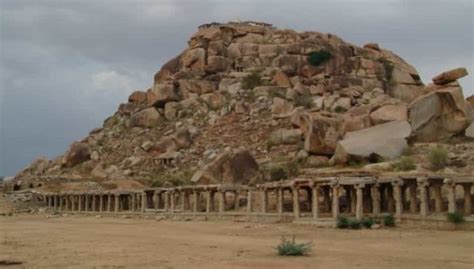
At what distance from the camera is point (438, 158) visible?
4731cm

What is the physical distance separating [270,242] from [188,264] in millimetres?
9340

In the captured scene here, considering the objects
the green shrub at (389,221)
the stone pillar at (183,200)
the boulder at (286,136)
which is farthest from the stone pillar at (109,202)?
the green shrub at (389,221)

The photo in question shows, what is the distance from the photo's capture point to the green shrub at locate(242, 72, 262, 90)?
82.5 meters

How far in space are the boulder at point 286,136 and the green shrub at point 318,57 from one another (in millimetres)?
19978

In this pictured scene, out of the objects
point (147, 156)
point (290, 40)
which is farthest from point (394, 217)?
point (290, 40)

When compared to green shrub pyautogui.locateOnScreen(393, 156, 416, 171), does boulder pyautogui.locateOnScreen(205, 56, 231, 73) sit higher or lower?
higher

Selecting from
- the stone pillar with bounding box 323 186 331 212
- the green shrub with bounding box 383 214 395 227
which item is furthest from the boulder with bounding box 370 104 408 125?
the green shrub with bounding box 383 214 395 227

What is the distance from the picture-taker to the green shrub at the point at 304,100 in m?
75.3

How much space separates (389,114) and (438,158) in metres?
12.2

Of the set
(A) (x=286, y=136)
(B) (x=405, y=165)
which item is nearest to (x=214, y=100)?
(A) (x=286, y=136)

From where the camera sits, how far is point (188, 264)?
19.7 metres

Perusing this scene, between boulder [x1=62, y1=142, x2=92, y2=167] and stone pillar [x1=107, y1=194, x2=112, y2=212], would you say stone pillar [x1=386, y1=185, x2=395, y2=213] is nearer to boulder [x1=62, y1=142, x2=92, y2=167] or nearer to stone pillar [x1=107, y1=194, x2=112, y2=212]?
stone pillar [x1=107, y1=194, x2=112, y2=212]

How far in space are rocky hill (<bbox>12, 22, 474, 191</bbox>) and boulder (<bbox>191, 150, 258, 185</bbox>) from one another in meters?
0.10

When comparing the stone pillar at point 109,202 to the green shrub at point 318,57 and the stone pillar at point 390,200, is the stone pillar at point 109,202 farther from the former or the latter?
the green shrub at point 318,57
